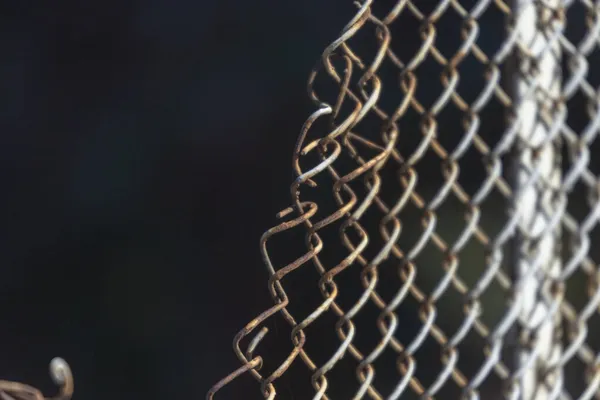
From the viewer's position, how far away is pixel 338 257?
6.73 feet

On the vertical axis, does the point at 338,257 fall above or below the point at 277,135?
below

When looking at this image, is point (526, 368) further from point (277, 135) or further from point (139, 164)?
point (139, 164)

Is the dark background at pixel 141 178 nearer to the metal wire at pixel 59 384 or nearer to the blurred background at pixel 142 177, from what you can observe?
the blurred background at pixel 142 177

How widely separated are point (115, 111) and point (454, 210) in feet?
3.73

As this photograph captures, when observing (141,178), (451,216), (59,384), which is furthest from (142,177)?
(59,384)

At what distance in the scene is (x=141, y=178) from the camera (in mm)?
Answer: 2418

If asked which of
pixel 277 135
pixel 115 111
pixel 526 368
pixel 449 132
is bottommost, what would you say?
pixel 526 368

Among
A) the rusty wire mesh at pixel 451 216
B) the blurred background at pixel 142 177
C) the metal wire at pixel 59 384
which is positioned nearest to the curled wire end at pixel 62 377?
the metal wire at pixel 59 384

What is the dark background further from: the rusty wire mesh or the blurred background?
the rusty wire mesh

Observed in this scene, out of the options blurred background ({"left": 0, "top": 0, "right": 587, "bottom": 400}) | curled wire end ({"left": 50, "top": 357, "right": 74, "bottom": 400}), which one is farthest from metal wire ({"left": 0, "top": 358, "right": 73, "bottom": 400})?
blurred background ({"left": 0, "top": 0, "right": 587, "bottom": 400})

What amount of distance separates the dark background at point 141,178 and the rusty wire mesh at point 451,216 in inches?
7.9

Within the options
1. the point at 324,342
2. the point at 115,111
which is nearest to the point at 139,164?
the point at 115,111

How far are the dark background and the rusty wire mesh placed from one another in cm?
20

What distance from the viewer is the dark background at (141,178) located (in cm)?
229
